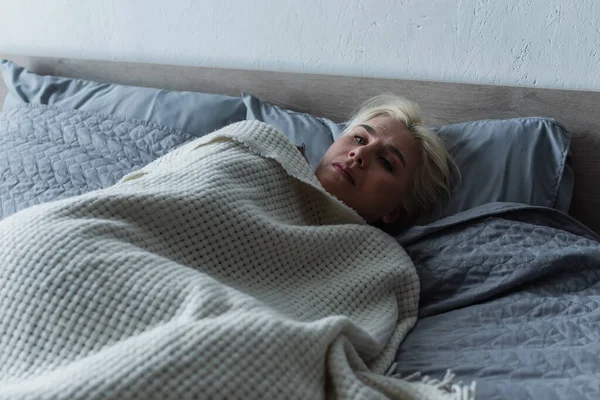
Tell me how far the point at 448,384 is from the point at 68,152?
1136 millimetres

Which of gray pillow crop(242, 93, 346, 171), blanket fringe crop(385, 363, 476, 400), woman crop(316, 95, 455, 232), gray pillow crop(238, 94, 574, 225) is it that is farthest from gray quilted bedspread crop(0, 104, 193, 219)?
blanket fringe crop(385, 363, 476, 400)

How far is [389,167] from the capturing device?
1581mm

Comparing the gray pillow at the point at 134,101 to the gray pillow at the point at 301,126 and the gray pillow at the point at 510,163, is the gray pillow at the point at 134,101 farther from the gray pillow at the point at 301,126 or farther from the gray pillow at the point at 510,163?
the gray pillow at the point at 510,163

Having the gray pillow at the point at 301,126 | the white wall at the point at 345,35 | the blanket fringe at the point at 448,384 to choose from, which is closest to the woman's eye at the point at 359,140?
the gray pillow at the point at 301,126

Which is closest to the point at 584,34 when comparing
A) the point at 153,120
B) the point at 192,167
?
the point at 192,167

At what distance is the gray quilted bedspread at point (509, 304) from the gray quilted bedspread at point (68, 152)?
2.25 ft

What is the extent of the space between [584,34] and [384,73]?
470mm

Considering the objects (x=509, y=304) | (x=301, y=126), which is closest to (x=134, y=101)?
(x=301, y=126)

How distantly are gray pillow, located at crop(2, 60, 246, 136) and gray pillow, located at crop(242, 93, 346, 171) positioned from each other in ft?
0.15

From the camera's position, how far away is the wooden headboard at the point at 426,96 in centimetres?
158

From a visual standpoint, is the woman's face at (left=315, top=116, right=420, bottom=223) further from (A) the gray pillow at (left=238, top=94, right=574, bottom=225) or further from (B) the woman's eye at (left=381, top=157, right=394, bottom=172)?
(A) the gray pillow at (left=238, top=94, right=574, bottom=225)

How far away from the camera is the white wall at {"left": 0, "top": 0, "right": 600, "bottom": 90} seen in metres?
1.60

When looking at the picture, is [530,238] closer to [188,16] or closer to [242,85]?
[242,85]

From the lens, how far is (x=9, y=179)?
1803mm
